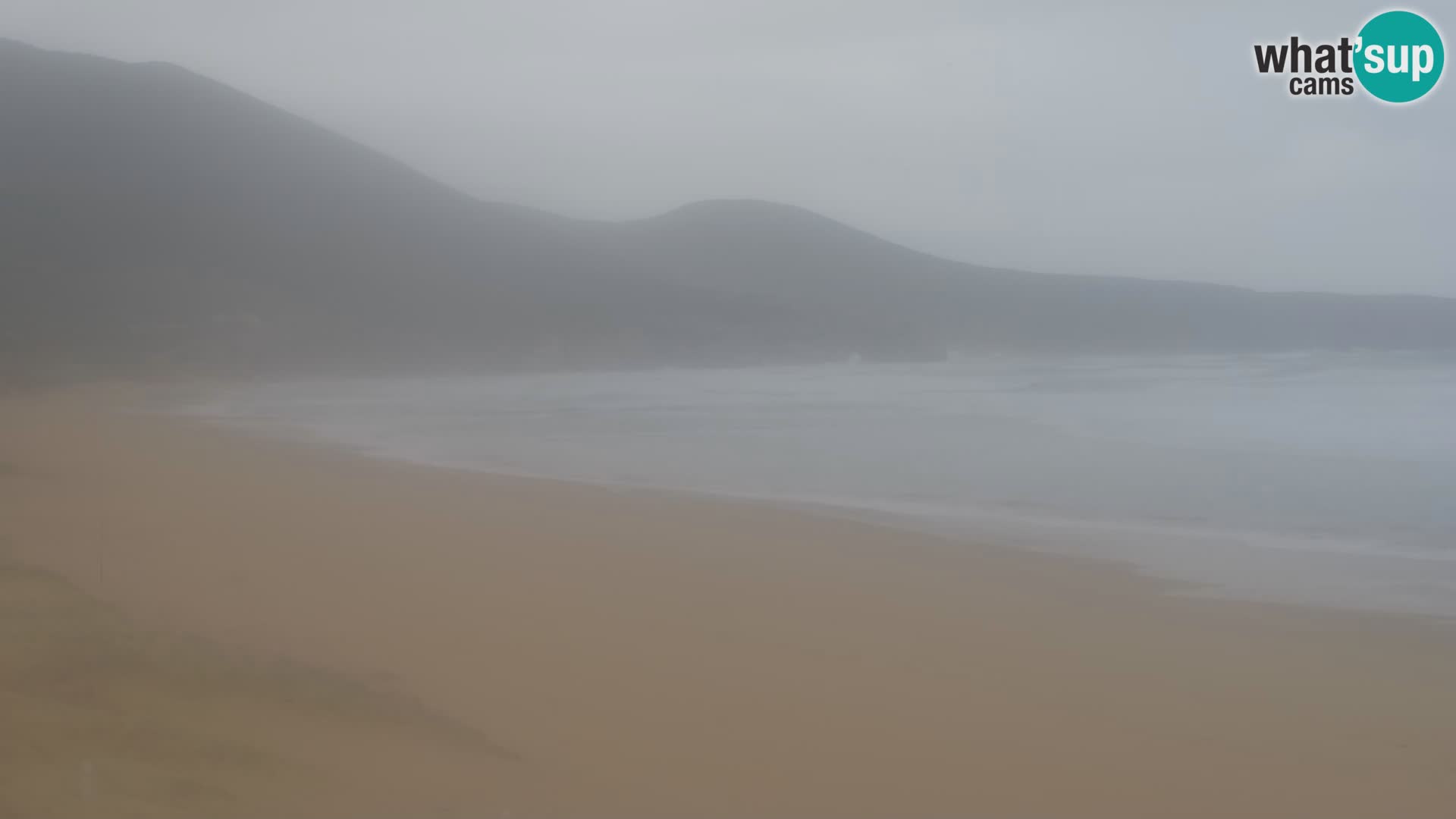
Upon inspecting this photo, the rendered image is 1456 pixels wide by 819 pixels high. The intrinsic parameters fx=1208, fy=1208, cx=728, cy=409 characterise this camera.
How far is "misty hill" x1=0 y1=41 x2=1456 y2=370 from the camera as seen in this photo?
4759 cm

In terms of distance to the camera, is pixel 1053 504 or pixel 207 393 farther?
pixel 207 393

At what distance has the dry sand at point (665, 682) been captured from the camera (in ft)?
11.9

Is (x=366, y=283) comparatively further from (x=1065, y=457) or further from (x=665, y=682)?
(x=665, y=682)

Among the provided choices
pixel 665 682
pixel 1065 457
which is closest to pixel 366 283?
pixel 1065 457

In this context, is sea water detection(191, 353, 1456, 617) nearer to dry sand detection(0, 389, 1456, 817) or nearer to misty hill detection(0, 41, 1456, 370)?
dry sand detection(0, 389, 1456, 817)

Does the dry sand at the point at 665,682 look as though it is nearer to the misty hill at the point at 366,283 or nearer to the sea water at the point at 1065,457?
the sea water at the point at 1065,457

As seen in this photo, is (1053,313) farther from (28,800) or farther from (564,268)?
(28,800)

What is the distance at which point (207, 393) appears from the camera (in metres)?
29.7

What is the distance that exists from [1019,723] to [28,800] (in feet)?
10.2

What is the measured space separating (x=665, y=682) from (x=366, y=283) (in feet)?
190

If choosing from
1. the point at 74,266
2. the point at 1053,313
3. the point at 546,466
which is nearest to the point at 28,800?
the point at 546,466

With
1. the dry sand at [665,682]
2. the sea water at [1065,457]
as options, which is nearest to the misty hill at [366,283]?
the sea water at [1065,457]

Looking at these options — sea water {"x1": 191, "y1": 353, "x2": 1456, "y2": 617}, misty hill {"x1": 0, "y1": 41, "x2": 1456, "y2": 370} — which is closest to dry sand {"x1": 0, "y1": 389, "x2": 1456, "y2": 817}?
sea water {"x1": 191, "y1": 353, "x2": 1456, "y2": 617}

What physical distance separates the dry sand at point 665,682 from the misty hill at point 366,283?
35952mm
